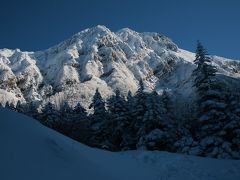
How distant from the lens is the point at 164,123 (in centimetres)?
3556

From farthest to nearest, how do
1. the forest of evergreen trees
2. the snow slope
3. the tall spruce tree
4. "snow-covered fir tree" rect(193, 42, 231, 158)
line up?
the forest of evergreen trees
the tall spruce tree
"snow-covered fir tree" rect(193, 42, 231, 158)
the snow slope

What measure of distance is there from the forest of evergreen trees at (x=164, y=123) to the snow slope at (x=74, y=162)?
6.25m

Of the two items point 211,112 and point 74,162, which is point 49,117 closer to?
point 211,112

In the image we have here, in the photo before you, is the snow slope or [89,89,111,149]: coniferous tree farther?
[89,89,111,149]: coniferous tree

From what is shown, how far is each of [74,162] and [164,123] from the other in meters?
23.5

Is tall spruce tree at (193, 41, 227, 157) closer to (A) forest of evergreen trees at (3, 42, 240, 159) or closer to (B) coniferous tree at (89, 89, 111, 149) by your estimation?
(A) forest of evergreen trees at (3, 42, 240, 159)

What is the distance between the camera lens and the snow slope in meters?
10.8

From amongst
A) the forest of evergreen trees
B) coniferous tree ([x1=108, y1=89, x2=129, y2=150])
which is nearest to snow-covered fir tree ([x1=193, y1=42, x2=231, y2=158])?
the forest of evergreen trees

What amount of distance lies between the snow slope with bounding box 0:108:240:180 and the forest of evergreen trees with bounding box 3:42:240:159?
6.25m

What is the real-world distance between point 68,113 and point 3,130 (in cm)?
4389

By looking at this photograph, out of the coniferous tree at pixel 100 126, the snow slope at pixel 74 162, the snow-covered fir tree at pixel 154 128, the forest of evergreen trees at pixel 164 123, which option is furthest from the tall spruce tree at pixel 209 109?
the coniferous tree at pixel 100 126

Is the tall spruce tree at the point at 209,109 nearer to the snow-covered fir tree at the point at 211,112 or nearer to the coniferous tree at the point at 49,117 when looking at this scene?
the snow-covered fir tree at the point at 211,112

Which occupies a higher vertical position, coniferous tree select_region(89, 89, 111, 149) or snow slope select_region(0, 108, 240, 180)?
coniferous tree select_region(89, 89, 111, 149)

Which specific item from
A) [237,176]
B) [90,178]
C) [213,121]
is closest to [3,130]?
[90,178]
